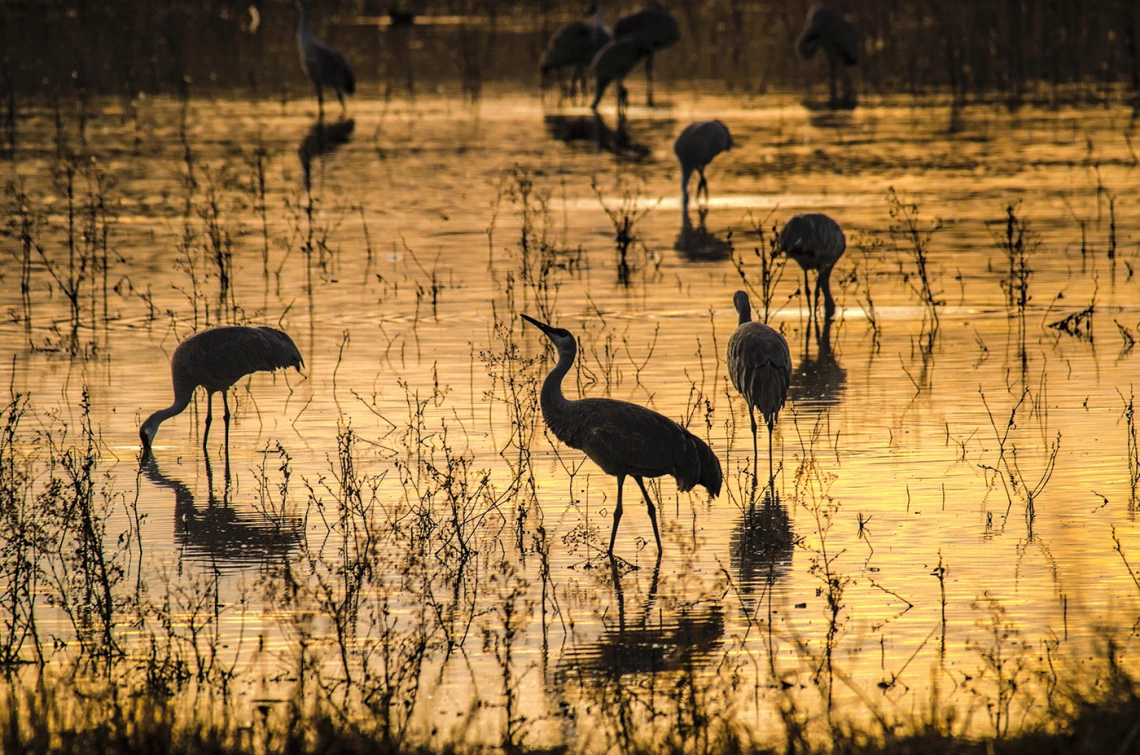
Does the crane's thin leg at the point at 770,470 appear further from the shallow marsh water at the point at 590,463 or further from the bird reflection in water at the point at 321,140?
the bird reflection in water at the point at 321,140

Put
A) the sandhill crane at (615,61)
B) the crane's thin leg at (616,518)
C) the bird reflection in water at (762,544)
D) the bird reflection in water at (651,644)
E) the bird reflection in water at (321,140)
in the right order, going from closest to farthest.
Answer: the bird reflection in water at (651,644)
the bird reflection in water at (762,544)
the crane's thin leg at (616,518)
the bird reflection in water at (321,140)
the sandhill crane at (615,61)

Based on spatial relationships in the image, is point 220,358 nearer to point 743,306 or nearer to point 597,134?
point 743,306

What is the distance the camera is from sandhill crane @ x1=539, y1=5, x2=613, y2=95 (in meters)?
30.8

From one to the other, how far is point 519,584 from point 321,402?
3960mm

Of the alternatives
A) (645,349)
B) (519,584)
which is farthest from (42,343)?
(519,584)

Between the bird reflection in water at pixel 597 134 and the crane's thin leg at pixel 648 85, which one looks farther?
the crane's thin leg at pixel 648 85

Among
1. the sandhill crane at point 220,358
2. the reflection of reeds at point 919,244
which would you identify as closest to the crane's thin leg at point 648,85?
the reflection of reeds at point 919,244

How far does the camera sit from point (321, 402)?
11.5 m

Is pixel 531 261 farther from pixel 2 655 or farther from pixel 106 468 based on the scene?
pixel 2 655

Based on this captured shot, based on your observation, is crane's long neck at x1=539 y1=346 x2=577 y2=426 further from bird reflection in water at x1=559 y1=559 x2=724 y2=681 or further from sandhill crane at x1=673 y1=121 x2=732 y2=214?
sandhill crane at x1=673 y1=121 x2=732 y2=214

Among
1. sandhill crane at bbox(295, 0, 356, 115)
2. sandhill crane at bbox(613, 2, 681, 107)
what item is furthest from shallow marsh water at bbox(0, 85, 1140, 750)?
sandhill crane at bbox(613, 2, 681, 107)

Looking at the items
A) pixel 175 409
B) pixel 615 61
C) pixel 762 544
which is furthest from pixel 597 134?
pixel 762 544

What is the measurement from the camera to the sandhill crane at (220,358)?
10.5 m

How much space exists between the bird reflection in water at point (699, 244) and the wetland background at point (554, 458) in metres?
0.09
